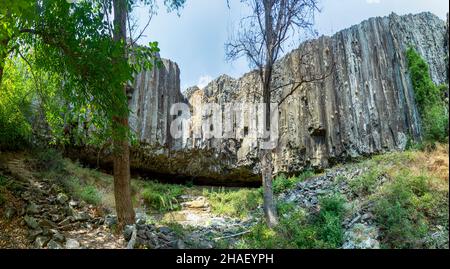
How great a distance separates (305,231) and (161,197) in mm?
6428

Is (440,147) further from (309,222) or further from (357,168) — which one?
(309,222)

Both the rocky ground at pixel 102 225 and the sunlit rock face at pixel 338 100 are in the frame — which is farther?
the sunlit rock face at pixel 338 100

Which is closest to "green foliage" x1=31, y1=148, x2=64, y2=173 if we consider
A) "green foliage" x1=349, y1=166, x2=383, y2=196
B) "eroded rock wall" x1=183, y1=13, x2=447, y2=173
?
"eroded rock wall" x1=183, y1=13, x2=447, y2=173

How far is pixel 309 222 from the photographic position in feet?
27.3

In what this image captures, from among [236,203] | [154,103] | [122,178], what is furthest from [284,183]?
[122,178]

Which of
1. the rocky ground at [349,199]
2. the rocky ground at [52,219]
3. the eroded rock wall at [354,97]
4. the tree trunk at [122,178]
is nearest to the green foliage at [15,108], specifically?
the rocky ground at [52,219]

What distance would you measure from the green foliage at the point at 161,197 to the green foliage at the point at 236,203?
4.23 ft

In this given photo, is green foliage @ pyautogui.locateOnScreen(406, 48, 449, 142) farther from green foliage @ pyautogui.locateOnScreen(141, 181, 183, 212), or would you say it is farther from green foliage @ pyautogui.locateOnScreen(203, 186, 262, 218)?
green foliage @ pyautogui.locateOnScreen(141, 181, 183, 212)

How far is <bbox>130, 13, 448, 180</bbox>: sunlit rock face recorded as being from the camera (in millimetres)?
13406

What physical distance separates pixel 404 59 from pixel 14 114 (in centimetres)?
1249

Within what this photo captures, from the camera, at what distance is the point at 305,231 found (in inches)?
293

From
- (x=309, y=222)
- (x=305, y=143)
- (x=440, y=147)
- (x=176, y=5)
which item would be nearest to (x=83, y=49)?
(x=176, y=5)

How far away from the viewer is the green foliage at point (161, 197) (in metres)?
12.8

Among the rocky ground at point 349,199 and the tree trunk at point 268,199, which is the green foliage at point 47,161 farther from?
the rocky ground at point 349,199
